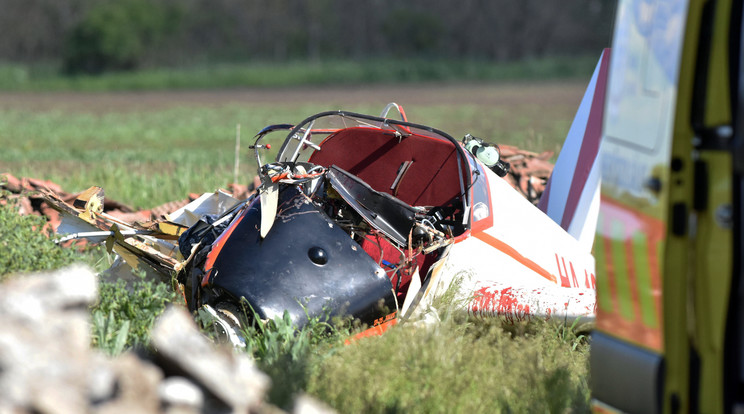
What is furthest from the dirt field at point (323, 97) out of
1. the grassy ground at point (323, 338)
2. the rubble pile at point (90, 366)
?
the rubble pile at point (90, 366)

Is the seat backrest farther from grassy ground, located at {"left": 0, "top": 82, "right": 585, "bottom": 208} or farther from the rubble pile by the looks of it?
the rubble pile

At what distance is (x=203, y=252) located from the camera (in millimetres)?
4195

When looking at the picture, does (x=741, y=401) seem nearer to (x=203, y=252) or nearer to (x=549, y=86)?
(x=203, y=252)

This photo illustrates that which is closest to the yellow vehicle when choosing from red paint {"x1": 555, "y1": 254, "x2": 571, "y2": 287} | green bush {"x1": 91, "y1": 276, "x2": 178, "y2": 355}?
green bush {"x1": 91, "y1": 276, "x2": 178, "y2": 355}

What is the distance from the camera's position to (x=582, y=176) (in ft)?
19.8

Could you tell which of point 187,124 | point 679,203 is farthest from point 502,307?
point 187,124

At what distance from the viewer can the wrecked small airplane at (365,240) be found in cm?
390

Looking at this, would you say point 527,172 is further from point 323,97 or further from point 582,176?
point 323,97

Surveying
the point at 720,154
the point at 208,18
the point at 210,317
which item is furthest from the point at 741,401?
the point at 208,18

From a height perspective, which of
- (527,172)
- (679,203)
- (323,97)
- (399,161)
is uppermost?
(679,203)

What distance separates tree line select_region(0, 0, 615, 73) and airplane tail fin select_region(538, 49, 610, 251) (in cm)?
4512

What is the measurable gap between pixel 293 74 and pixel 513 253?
132 ft

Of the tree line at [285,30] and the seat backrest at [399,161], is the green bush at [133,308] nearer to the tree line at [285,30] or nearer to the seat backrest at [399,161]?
the seat backrest at [399,161]

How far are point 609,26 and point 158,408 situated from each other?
5872 centimetres
